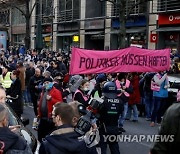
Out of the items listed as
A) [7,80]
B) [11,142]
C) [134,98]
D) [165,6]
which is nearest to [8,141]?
[11,142]

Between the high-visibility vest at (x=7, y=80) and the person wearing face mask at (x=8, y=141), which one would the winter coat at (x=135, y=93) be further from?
the person wearing face mask at (x=8, y=141)

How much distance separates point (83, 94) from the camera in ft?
27.3

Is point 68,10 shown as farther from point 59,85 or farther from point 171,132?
point 171,132

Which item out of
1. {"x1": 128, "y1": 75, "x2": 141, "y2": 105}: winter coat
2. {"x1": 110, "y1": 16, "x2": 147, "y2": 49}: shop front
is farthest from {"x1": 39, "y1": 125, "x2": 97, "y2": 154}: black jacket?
{"x1": 110, "y1": 16, "x2": 147, "y2": 49}: shop front

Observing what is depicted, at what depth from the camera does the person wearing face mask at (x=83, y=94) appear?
8.25 metres

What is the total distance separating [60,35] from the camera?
4322 cm

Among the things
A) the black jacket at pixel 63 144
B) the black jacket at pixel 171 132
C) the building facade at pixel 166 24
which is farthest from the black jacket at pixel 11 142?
the building facade at pixel 166 24

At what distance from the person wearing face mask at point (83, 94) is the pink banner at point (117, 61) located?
1150 millimetres

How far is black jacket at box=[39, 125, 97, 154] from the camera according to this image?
4242 mm

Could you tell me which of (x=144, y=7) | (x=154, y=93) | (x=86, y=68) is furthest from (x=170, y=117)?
(x=144, y=7)

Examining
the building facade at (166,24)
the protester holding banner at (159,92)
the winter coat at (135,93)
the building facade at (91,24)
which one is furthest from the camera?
the building facade at (91,24)

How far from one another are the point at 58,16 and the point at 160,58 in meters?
33.4

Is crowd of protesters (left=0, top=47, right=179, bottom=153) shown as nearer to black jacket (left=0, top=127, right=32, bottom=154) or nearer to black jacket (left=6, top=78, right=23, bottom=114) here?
black jacket (left=6, top=78, right=23, bottom=114)

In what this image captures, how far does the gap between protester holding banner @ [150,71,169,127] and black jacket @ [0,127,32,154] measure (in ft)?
28.3
